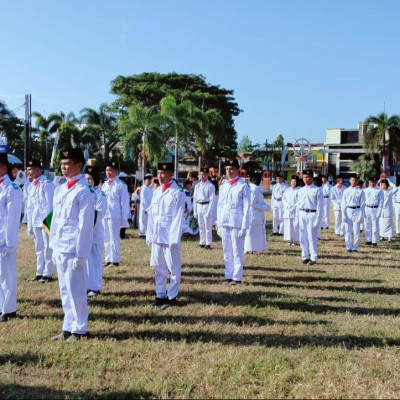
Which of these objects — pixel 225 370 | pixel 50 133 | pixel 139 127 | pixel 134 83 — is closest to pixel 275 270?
pixel 225 370

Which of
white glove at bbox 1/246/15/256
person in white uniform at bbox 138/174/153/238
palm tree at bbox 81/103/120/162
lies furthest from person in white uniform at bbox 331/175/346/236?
palm tree at bbox 81/103/120/162

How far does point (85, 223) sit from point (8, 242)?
147 centimetres

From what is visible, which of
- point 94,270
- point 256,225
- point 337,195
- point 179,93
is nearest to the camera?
point 94,270

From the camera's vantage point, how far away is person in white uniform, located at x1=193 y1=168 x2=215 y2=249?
40.8 ft

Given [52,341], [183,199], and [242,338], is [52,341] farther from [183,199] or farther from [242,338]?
[183,199]

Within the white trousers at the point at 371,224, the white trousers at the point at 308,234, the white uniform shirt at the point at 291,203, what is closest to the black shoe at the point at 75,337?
the white trousers at the point at 308,234

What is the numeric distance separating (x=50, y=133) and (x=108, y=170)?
40605 millimetres

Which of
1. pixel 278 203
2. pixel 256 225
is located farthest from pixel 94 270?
pixel 278 203

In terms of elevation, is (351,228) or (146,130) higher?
(146,130)

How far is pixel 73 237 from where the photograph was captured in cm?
511

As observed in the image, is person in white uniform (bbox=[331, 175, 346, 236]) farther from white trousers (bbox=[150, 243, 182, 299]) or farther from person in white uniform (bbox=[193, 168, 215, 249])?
white trousers (bbox=[150, 243, 182, 299])

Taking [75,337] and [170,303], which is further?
[170,303]

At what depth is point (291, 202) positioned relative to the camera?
43.8 ft

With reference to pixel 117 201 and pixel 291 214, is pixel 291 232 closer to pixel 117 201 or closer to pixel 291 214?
pixel 291 214
